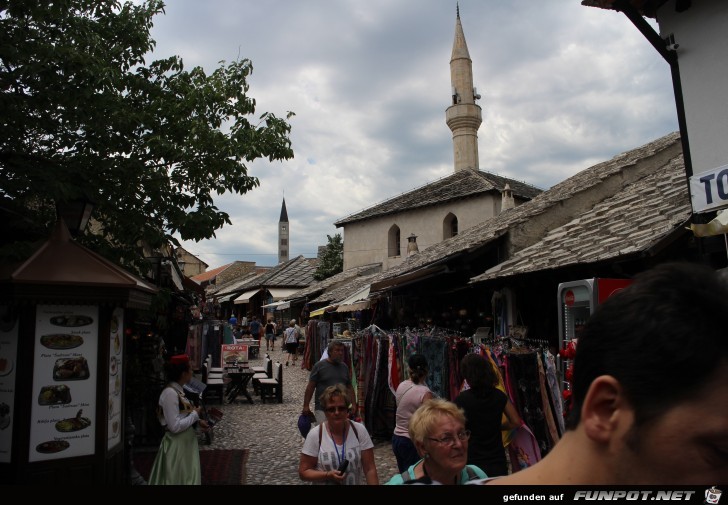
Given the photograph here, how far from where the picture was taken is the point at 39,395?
5652mm

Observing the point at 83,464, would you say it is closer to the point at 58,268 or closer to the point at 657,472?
the point at 58,268

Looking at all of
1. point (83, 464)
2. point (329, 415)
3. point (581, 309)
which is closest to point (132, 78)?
point (83, 464)

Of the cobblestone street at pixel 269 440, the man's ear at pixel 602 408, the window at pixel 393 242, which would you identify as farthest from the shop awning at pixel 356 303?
the man's ear at pixel 602 408

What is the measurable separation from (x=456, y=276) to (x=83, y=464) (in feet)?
33.2

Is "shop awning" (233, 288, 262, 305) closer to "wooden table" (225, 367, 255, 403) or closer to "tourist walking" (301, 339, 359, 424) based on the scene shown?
"wooden table" (225, 367, 255, 403)

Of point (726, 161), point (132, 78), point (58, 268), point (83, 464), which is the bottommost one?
point (83, 464)

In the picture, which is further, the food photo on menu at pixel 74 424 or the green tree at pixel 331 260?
the green tree at pixel 331 260

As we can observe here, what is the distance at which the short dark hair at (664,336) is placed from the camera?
113 cm

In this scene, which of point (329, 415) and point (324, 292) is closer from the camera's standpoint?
point (329, 415)

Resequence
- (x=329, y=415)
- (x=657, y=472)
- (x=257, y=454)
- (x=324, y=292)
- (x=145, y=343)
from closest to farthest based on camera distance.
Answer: (x=657, y=472), (x=329, y=415), (x=257, y=454), (x=145, y=343), (x=324, y=292)

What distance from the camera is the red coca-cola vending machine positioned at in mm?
6059

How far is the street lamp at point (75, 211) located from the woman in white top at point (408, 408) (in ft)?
13.9

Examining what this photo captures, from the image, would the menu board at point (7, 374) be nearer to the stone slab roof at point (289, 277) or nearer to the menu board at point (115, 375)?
the menu board at point (115, 375)

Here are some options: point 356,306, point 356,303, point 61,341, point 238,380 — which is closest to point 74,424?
point 61,341
